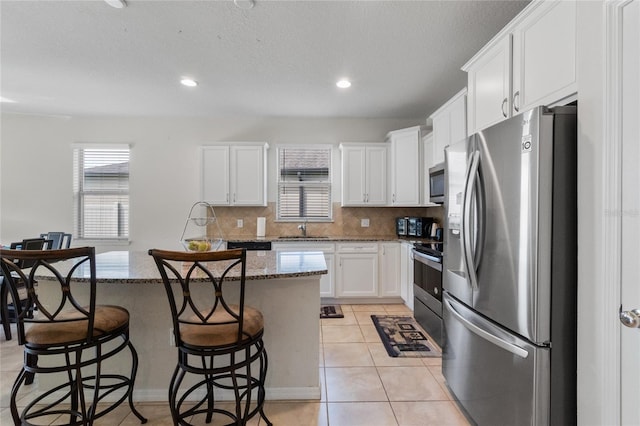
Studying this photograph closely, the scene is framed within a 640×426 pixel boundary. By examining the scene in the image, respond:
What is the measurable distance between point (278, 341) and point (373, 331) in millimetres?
1463

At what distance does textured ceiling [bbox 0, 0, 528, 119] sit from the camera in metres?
2.07

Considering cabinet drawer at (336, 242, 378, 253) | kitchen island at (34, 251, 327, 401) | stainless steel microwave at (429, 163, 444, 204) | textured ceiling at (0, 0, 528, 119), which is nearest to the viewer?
kitchen island at (34, 251, 327, 401)

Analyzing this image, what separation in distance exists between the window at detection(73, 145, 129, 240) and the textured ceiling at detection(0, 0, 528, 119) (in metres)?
0.79

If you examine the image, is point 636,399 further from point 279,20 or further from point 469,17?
point 279,20

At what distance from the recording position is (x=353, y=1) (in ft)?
6.47

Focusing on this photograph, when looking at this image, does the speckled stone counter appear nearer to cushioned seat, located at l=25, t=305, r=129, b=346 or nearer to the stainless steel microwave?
cushioned seat, located at l=25, t=305, r=129, b=346

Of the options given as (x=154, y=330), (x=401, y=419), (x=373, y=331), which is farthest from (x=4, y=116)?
(x=401, y=419)

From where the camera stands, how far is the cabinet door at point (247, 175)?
13.6 ft

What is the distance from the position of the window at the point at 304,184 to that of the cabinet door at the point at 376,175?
641 millimetres

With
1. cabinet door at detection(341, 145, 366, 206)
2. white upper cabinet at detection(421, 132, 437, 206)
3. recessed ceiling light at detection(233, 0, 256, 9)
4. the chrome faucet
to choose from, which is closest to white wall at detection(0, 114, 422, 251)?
cabinet door at detection(341, 145, 366, 206)

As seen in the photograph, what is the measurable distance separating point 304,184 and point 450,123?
225 centimetres

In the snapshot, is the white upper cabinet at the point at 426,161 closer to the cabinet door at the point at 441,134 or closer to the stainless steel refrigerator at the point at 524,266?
the cabinet door at the point at 441,134

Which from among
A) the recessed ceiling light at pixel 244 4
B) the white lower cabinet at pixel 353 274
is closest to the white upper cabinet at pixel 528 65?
the recessed ceiling light at pixel 244 4

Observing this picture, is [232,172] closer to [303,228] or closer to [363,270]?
[303,228]
